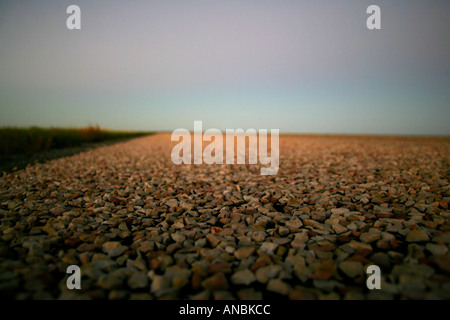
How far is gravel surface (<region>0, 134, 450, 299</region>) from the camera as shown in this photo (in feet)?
5.39

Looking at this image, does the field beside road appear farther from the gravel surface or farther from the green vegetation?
the gravel surface

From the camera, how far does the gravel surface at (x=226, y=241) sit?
1.64 m

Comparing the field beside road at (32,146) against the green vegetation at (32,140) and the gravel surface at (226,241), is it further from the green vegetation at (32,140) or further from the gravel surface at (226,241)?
the gravel surface at (226,241)

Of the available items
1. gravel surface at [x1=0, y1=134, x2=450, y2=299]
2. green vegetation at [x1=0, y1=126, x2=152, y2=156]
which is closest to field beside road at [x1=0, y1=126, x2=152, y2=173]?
green vegetation at [x1=0, y1=126, x2=152, y2=156]

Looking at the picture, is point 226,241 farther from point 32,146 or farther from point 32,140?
point 32,140

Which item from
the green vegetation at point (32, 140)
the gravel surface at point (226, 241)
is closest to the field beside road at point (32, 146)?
the green vegetation at point (32, 140)

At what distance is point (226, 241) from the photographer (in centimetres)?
232

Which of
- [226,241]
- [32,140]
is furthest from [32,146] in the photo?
[226,241]

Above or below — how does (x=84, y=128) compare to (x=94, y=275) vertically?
above

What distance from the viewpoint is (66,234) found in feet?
8.02

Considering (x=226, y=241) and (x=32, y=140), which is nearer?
(x=226, y=241)

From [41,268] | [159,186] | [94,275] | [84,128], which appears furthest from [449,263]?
[84,128]

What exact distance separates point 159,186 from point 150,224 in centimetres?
192
